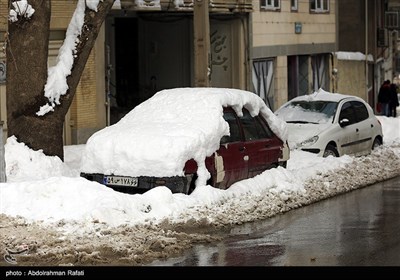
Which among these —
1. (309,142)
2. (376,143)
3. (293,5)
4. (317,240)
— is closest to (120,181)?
(317,240)

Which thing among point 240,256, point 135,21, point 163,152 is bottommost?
point 240,256

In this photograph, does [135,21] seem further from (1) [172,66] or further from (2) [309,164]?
(2) [309,164]

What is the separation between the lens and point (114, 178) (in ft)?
42.3

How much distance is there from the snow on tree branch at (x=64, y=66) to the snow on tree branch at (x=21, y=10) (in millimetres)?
888

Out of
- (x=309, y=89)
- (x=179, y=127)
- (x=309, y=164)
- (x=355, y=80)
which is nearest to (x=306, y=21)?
(x=309, y=89)

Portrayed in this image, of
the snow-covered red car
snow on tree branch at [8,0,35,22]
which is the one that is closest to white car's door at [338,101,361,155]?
the snow-covered red car

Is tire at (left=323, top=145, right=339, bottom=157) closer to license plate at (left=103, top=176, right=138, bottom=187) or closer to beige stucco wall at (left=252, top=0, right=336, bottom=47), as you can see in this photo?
license plate at (left=103, top=176, right=138, bottom=187)

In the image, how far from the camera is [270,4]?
31953 mm

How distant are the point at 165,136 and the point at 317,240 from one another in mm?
Answer: 2784

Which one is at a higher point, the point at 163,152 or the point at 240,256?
the point at 163,152

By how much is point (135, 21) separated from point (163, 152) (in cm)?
1795

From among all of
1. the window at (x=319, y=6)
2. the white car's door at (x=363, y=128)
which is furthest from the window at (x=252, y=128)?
the window at (x=319, y=6)

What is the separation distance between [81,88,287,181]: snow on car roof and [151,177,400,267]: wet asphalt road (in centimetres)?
132

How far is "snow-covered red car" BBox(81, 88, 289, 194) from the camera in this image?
41.5ft
